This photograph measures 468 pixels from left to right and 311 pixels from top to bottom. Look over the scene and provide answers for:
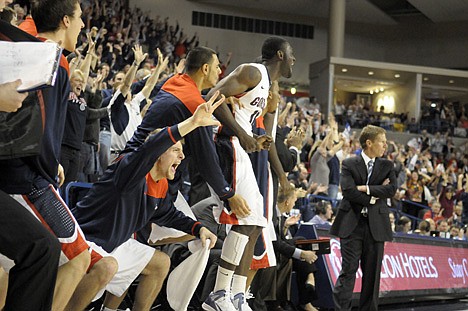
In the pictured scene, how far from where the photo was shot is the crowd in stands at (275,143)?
641 centimetres

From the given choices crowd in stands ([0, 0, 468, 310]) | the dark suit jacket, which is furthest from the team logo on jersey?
the dark suit jacket

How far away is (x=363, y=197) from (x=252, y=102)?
216cm

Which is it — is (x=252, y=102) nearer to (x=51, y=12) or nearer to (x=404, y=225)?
(x=51, y=12)

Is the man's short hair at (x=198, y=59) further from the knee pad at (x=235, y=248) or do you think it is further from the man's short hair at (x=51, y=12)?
the man's short hair at (x=51, y=12)

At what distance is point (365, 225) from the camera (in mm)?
6824

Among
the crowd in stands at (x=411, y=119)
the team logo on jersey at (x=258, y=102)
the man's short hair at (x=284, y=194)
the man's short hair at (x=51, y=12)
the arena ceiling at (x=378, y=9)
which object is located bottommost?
the man's short hair at (x=284, y=194)

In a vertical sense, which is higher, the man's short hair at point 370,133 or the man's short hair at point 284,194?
the man's short hair at point 370,133

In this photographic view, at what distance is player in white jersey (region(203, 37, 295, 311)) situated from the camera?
15.8 ft

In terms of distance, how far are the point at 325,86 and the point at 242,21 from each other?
5.73 m

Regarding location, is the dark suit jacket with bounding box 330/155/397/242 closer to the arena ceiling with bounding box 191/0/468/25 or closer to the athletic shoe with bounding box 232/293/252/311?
the athletic shoe with bounding box 232/293/252/311

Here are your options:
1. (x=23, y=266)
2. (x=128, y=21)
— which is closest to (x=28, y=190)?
(x=23, y=266)

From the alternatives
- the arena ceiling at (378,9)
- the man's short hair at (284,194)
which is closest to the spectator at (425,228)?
the man's short hair at (284,194)

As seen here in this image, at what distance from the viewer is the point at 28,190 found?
3.23m

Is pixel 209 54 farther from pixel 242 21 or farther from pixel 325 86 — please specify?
pixel 242 21
